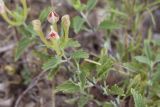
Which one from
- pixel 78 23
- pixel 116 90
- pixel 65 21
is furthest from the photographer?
pixel 78 23

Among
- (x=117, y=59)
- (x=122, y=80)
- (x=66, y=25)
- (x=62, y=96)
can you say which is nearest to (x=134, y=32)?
(x=117, y=59)

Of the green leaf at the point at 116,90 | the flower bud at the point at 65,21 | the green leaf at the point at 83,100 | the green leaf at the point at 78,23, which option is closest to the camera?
the flower bud at the point at 65,21

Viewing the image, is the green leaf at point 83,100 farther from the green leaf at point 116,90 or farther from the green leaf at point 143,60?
the green leaf at point 143,60

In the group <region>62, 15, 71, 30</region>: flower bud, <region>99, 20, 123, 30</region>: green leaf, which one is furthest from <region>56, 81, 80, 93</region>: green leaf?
<region>99, 20, 123, 30</region>: green leaf

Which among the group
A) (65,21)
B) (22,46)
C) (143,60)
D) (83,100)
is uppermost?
(65,21)

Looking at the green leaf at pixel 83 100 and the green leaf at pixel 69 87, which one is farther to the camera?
the green leaf at pixel 83 100

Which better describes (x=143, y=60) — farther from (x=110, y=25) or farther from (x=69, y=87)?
(x=69, y=87)

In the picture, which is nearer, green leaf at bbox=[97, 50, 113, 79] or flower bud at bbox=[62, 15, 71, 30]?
flower bud at bbox=[62, 15, 71, 30]

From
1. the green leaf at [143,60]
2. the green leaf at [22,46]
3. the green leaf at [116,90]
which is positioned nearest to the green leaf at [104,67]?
the green leaf at [116,90]

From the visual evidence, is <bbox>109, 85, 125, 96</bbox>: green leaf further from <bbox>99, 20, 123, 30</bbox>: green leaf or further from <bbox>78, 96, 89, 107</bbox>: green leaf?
<bbox>99, 20, 123, 30</bbox>: green leaf

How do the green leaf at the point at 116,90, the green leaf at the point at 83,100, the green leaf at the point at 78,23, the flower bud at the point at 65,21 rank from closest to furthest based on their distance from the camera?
the flower bud at the point at 65,21 < the green leaf at the point at 116,90 < the green leaf at the point at 83,100 < the green leaf at the point at 78,23

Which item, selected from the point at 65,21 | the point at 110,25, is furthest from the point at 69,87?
the point at 110,25

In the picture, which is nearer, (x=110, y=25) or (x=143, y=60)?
(x=143, y=60)

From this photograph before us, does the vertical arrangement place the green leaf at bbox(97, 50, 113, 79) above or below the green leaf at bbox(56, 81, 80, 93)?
above
